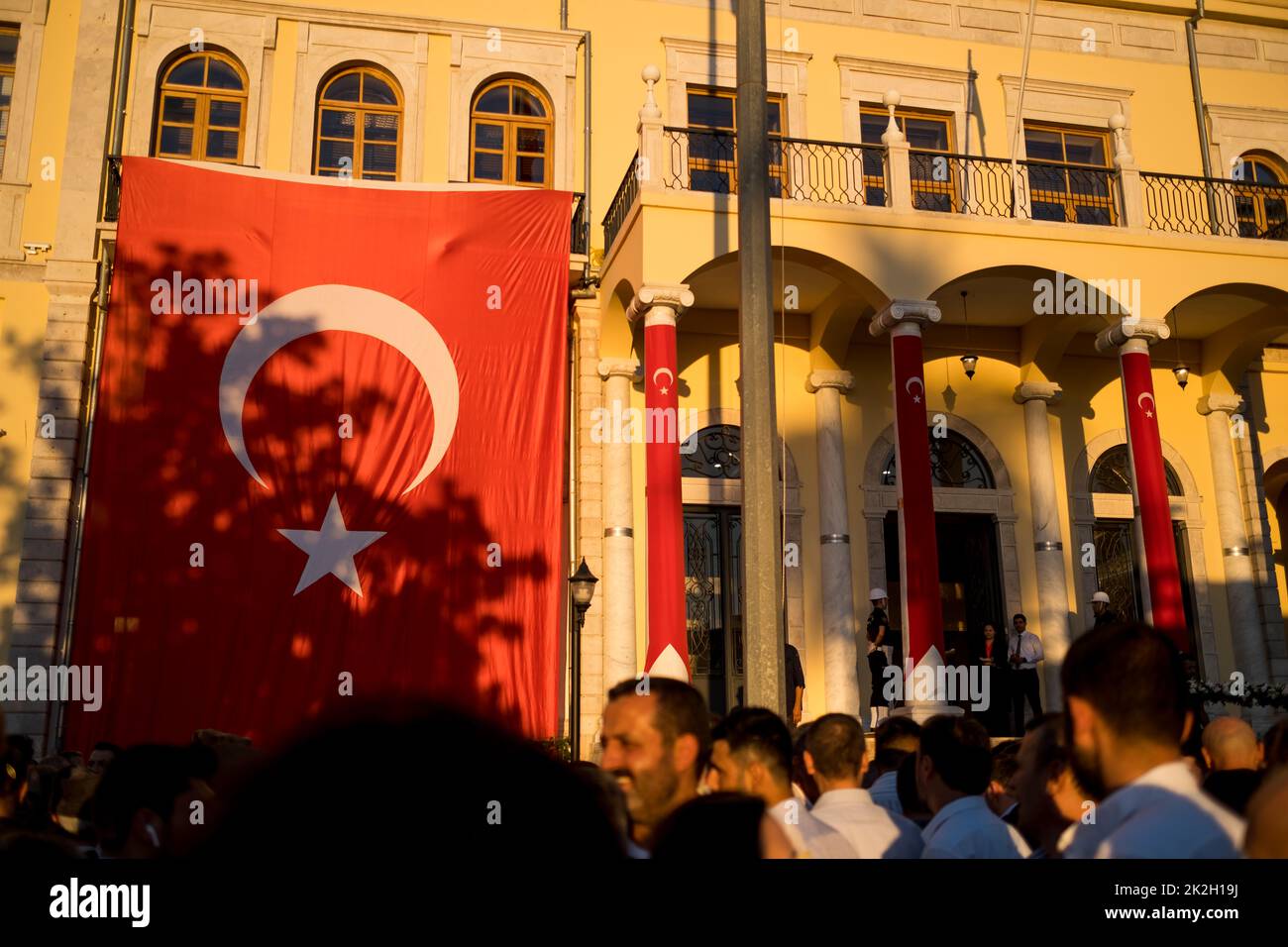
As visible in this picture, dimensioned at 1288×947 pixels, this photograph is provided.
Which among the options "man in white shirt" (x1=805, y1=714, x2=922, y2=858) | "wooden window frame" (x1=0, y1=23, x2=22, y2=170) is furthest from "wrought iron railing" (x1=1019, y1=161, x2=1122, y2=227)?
"wooden window frame" (x1=0, y1=23, x2=22, y2=170)

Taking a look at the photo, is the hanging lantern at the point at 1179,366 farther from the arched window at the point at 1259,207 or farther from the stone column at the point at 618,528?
the stone column at the point at 618,528

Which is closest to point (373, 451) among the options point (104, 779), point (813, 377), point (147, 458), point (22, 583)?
point (147, 458)

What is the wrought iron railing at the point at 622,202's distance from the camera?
13.0 m

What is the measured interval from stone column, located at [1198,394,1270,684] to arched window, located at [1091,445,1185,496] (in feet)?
2.00

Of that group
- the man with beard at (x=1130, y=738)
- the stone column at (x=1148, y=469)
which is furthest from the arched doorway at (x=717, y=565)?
the man with beard at (x=1130, y=738)

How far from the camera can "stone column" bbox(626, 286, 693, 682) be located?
11.3m

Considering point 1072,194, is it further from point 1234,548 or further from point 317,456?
point 317,456

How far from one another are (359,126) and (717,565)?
7.69 meters

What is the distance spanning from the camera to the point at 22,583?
40.2ft

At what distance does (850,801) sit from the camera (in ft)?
13.1

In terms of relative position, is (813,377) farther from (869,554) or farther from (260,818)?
(260,818)

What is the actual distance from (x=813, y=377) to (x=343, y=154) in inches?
278

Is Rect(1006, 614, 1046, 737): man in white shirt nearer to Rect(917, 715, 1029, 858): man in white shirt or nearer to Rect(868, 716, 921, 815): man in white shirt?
Rect(868, 716, 921, 815): man in white shirt
